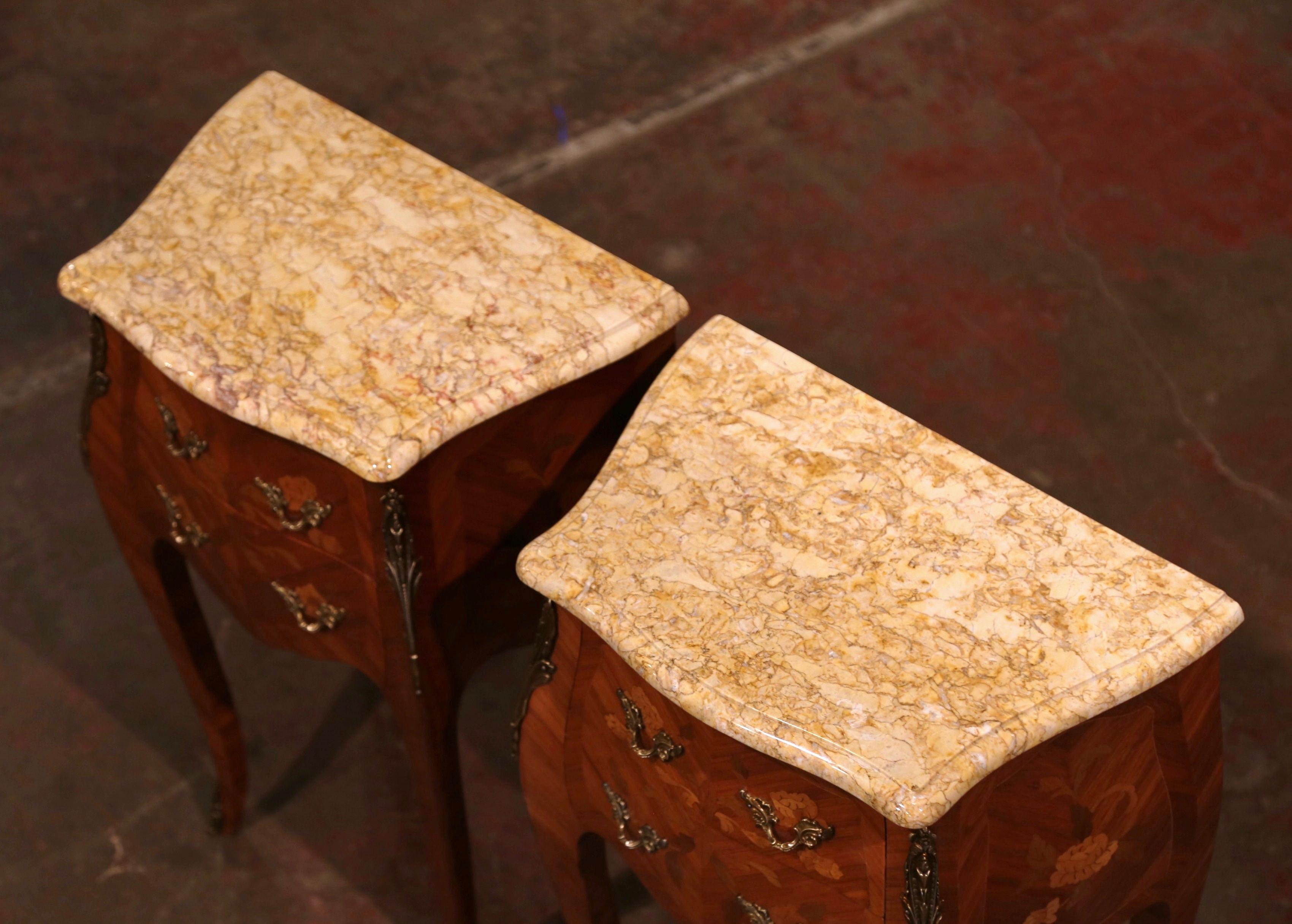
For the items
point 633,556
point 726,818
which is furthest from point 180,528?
point 726,818

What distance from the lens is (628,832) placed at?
1.66 m

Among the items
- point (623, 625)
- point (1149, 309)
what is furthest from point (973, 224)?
point (623, 625)

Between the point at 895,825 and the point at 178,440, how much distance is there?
97cm

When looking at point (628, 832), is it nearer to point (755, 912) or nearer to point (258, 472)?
point (755, 912)

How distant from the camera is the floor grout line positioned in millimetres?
Answer: 3680

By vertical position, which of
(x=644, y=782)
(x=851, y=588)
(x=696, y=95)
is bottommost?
(x=696, y=95)

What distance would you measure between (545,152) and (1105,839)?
8.27 feet

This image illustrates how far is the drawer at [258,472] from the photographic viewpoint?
1739 mm

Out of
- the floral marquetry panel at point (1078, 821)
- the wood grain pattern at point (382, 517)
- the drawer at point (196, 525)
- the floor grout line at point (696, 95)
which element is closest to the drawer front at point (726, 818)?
the floral marquetry panel at point (1078, 821)

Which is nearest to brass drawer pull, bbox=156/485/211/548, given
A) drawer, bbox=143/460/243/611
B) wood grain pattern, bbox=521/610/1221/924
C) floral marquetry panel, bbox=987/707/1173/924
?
drawer, bbox=143/460/243/611

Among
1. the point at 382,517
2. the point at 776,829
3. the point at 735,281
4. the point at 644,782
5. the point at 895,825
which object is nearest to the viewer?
the point at 895,825

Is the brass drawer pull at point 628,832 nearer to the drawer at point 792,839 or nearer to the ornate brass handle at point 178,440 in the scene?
the drawer at point 792,839

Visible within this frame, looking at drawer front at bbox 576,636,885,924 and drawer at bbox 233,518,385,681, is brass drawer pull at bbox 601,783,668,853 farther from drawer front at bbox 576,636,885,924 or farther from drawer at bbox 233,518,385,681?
drawer at bbox 233,518,385,681

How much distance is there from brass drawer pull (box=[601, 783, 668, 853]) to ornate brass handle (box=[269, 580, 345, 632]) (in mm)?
413
